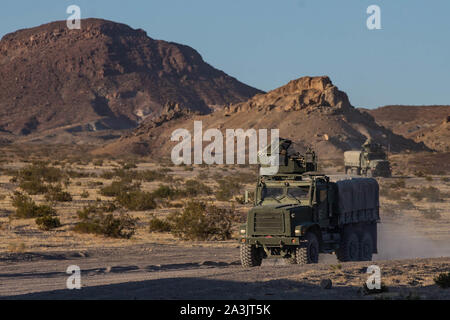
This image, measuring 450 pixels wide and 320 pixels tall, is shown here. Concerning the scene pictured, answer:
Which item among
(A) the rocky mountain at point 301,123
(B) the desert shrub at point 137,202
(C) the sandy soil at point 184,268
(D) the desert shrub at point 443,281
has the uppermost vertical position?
(A) the rocky mountain at point 301,123

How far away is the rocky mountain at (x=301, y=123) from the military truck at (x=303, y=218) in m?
79.6

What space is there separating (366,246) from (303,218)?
3.74 meters

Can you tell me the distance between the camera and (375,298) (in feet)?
38.9

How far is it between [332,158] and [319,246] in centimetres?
7936

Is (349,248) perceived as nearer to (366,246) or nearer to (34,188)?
(366,246)

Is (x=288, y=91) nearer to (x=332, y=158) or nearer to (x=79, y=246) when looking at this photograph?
(x=332, y=158)

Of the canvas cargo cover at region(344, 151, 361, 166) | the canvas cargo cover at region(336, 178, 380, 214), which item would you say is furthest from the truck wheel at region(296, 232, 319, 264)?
the canvas cargo cover at region(344, 151, 361, 166)

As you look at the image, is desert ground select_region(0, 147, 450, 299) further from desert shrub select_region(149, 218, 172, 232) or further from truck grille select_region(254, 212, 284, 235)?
truck grille select_region(254, 212, 284, 235)

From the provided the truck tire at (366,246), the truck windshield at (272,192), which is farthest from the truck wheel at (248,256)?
the truck tire at (366,246)

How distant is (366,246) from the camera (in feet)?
67.1

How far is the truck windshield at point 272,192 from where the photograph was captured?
18.1m

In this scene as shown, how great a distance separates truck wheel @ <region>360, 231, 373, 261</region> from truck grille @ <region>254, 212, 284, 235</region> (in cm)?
398

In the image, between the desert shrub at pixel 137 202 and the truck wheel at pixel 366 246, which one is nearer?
the truck wheel at pixel 366 246

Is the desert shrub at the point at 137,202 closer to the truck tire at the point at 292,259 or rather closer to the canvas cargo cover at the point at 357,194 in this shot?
the canvas cargo cover at the point at 357,194
